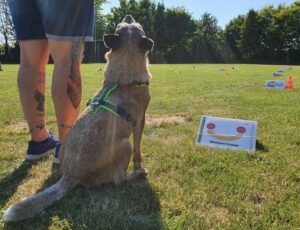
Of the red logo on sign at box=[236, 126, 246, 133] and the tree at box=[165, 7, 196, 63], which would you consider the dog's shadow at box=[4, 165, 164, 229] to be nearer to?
the red logo on sign at box=[236, 126, 246, 133]

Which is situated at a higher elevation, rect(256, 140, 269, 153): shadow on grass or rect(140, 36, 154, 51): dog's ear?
rect(140, 36, 154, 51): dog's ear

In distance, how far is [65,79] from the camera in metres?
3.93

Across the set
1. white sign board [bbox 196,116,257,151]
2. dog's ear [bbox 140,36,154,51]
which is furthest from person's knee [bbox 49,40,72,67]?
white sign board [bbox 196,116,257,151]

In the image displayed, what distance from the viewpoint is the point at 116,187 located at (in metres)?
3.36

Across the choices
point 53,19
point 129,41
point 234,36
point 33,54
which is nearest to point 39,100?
point 33,54

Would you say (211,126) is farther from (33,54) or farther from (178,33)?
(178,33)

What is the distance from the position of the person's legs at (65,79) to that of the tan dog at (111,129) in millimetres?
380

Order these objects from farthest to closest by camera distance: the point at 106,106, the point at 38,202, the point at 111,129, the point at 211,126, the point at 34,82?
the point at 211,126, the point at 34,82, the point at 106,106, the point at 111,129, the point at 38,202

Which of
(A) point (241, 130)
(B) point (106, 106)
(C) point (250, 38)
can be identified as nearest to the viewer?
(B) point (106, 106)

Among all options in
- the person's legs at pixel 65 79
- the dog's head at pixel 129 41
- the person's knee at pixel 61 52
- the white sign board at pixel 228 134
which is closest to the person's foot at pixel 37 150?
the person's legs at pixel 65 79

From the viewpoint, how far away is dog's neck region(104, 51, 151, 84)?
3.73m

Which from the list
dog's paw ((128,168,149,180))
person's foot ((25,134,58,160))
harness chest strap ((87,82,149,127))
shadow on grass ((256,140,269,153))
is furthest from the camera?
shadow on grass ((256,140,269,153))

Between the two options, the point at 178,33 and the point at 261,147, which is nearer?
the point at 261,147

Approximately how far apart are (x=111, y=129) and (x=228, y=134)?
1909mm
